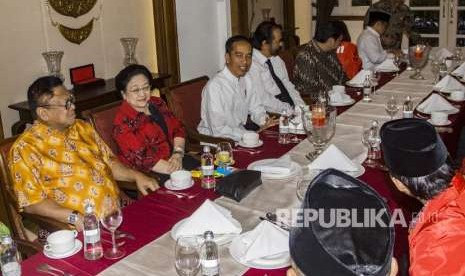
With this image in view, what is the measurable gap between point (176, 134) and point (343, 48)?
2240mm

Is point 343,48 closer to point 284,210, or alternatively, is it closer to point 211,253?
point 284,210

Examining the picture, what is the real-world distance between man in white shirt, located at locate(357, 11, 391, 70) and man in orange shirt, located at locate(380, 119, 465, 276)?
3178mm

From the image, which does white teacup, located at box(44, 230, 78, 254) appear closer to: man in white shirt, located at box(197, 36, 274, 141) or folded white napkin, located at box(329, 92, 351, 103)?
man in white shirt, located at box(197, 36, 274, 141)

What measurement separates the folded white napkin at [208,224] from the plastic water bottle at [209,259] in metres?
0.16

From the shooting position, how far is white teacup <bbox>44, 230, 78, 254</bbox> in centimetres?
159

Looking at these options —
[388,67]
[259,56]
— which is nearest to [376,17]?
[388,67]

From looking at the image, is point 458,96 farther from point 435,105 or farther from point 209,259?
point 209,259

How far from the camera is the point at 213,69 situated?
5.44 m

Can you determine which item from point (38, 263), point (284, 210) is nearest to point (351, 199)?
point (284, 210)

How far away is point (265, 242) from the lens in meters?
1.52

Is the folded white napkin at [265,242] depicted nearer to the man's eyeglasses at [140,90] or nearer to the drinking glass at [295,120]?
the drinking glass at [295,120]

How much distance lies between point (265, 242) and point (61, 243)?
592mm

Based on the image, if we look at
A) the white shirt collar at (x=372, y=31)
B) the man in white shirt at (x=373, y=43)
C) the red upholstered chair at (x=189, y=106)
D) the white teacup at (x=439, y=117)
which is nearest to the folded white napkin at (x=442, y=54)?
the man in white shirt at (x=373, y=43)

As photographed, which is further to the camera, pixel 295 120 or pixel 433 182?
pixel 295 120
